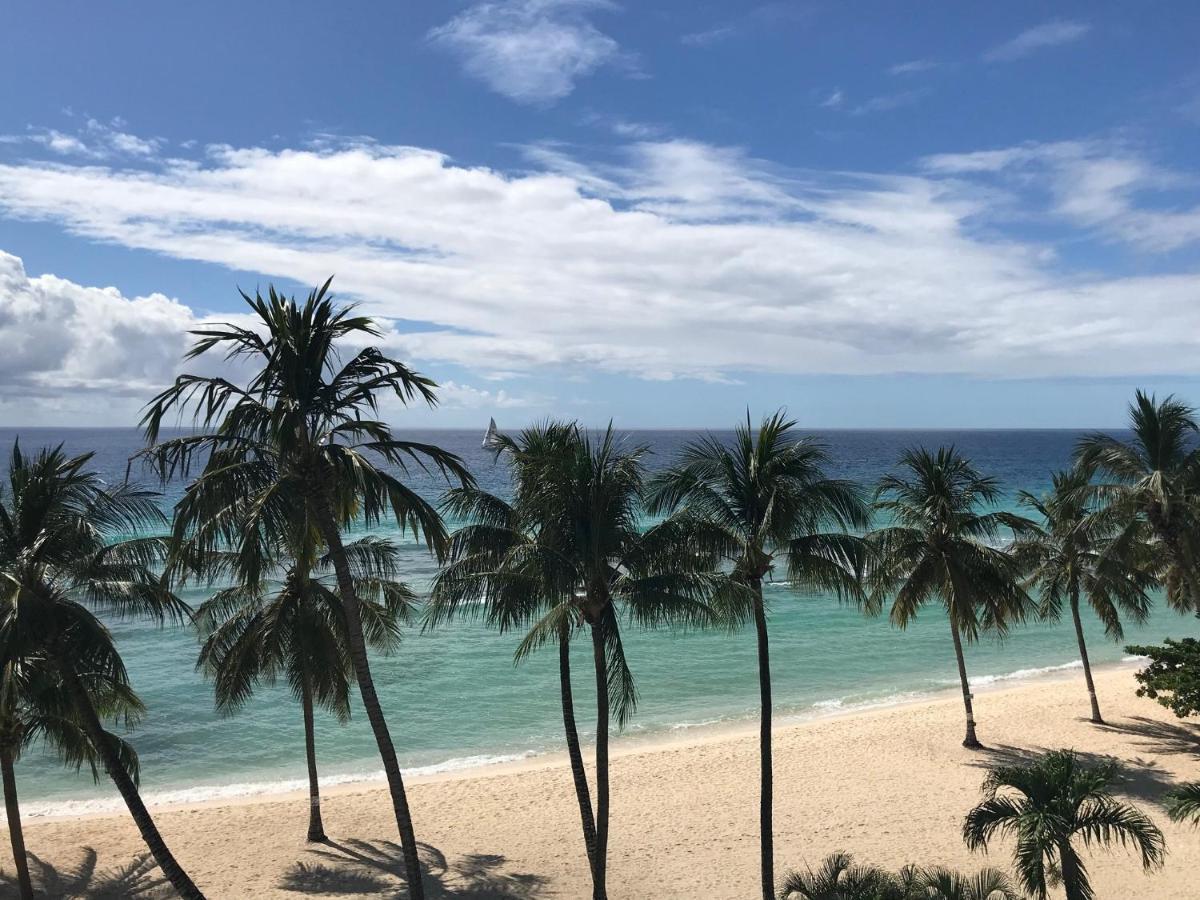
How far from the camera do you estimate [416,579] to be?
149 feet

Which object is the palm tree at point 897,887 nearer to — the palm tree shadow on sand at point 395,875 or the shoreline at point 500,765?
the palm tree shadow on sand at point 395,875

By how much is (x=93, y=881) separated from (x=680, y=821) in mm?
10373

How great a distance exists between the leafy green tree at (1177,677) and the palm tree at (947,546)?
378 centimetres

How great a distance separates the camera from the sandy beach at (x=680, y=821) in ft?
47.1

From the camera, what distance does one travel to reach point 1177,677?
1848cm

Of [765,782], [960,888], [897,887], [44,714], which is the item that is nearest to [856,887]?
[897,887]

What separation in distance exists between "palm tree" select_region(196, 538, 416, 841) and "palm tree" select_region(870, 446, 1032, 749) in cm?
990

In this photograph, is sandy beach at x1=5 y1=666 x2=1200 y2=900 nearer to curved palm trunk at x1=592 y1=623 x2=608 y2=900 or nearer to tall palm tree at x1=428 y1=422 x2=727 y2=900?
curved palm trunk at x1=592 y1=623 x2=608 y2=900

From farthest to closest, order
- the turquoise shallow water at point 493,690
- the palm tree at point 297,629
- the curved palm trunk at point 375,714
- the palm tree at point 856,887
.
Result: the turquoise shallow water at point 493,690
the palm tree at point 297,629
the curved palm trunk at point 375,714
the palm tree at point 856,887

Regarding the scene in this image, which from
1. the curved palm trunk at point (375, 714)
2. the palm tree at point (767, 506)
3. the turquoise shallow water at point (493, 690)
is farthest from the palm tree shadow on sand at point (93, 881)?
the palm tree at point (767, 506)

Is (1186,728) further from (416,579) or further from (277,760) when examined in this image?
(416,579)

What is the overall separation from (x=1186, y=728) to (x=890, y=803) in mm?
8901

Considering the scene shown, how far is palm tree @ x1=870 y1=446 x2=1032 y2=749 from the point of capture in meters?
17.8

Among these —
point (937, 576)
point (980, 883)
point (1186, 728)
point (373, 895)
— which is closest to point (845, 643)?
point (1186, 728)
